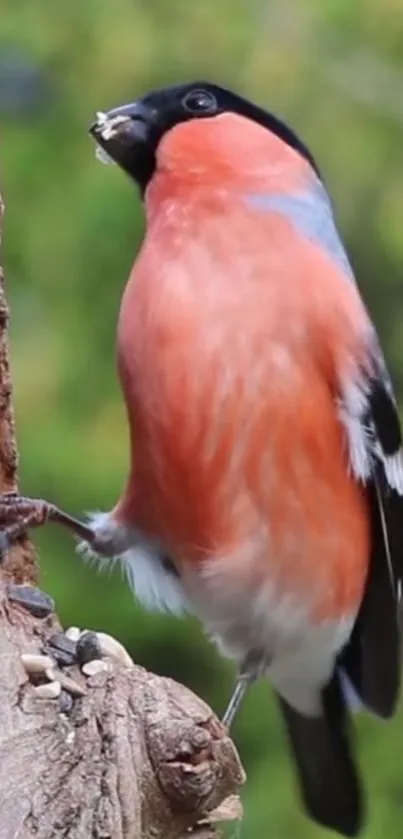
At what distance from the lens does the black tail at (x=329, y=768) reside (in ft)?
7.84

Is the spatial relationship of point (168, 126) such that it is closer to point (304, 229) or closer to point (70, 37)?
point (304, 229)

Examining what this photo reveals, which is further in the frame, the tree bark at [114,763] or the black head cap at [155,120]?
the black head cap at [155,120]

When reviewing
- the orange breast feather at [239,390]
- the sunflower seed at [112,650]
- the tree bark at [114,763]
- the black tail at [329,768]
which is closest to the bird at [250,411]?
the orange breast feather at [239,390]

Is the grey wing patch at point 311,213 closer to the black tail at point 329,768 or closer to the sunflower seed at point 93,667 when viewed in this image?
the black tail at point 329,768

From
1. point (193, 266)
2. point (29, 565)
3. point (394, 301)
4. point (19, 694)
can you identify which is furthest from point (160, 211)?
point (394, 301)

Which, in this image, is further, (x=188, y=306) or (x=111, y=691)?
(x=188, y=306)

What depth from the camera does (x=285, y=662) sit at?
7.49 ft

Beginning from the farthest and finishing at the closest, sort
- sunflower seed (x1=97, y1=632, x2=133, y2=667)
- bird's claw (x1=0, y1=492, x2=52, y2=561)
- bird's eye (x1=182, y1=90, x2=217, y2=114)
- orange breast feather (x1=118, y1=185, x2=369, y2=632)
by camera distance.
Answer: bird's eye (x1=182, y1=90, x2=217, y2=114) < orange breast feather (x1=118, y1=185, x2=369, y2=632) < bird's claw (x1=0, y1=492, x2=52, y2=561) < sunflower seed (x1=97, y1=632, x2=133, y2=667)

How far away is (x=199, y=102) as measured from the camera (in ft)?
7.22

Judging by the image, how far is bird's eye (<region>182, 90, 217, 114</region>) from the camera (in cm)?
220

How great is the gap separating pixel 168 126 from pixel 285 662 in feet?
2.27

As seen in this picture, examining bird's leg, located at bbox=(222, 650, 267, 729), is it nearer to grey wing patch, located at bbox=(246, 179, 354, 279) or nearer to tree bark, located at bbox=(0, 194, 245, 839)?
grey wing patch, located at bbox=(246, 179, 354, 279)

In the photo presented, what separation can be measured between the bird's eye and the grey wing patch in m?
0.16

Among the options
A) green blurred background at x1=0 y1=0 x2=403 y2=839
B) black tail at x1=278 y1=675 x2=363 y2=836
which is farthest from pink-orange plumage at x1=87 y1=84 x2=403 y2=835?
green blurred background at x1=0 y1=0 x2=403 y2=839
